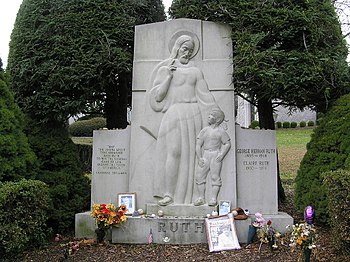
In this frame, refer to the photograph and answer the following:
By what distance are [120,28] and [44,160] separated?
248cm

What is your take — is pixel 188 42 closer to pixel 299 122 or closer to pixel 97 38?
pixel 97 38

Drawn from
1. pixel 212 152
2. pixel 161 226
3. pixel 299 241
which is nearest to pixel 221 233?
pixel 161 226

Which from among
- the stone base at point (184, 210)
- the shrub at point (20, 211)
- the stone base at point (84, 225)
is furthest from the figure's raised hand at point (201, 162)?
the shrub at point (20, 211)

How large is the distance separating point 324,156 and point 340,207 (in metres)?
1.68

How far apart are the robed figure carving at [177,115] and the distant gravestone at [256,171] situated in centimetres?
70

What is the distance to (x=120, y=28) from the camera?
22.4 ft

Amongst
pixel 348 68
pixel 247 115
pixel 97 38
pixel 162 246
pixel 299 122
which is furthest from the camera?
pixel 299 122

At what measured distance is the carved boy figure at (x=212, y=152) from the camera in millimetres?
6055

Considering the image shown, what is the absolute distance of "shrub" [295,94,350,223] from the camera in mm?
5797

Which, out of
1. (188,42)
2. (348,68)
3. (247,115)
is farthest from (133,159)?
(247,115)

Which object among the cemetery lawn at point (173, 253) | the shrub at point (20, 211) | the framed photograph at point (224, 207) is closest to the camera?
the shrub at point (20, 211)

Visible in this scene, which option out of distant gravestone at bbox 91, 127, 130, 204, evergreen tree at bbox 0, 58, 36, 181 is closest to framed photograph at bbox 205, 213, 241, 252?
distant gravestone at bbox 91, 127, 130, 204

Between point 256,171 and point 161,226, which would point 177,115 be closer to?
point 256,171

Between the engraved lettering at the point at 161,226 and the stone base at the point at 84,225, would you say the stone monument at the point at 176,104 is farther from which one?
the stone base at the point at 84,225
